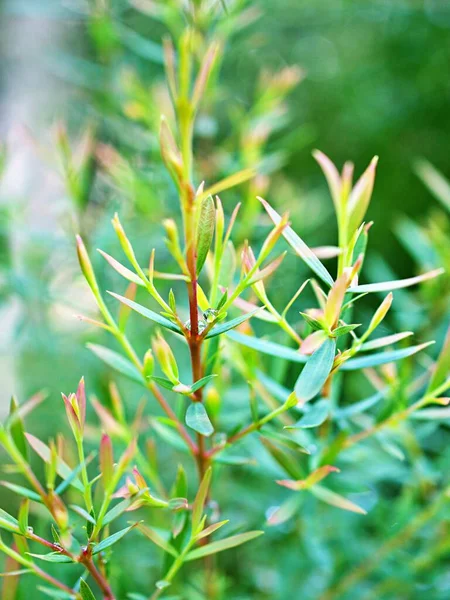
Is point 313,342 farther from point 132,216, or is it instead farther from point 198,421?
point 132,216

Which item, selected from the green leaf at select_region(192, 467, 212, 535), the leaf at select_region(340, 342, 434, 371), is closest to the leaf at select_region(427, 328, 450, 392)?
the leaf at select_region(340, 342, 434, 371)

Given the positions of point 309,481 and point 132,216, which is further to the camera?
point 132,216

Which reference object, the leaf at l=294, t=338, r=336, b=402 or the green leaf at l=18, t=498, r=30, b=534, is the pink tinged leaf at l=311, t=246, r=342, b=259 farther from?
the green leaf at l=18, t=498, r=30, b=534

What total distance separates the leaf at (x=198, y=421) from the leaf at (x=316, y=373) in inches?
1.4

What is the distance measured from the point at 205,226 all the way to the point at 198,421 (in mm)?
72

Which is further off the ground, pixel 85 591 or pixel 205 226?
pixel 205 226

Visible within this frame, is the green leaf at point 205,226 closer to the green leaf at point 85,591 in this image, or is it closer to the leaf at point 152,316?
the leaf at point 152,316

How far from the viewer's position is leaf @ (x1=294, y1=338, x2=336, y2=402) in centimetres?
21

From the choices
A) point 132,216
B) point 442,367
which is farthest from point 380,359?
point 132,216

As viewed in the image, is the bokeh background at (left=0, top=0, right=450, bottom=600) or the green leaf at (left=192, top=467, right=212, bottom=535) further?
the bokeh background at (left=0, top=0, right=450, bottom=600)

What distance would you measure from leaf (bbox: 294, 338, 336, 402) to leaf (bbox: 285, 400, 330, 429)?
2cm

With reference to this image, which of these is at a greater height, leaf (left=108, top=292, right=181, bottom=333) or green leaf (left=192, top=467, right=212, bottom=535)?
leaf (left=108, top=292, right=181, bottom=333)

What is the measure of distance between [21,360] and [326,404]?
0.59 m

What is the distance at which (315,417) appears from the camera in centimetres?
25
